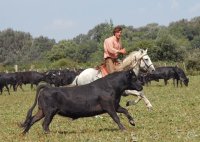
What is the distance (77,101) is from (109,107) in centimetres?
80

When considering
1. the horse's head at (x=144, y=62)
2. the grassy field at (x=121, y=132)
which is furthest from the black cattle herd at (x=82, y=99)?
the horse's head at (x=144, y=62)

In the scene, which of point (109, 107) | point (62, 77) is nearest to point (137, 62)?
point (109, 107)

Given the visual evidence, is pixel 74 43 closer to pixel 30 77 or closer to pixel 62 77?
pixel 30 77

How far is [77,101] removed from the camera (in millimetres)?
12453

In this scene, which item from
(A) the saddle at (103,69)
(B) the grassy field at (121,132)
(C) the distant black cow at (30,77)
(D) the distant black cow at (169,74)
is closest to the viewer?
(B) the grassy field at (121,132)

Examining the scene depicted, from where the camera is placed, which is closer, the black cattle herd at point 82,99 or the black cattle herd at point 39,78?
the black cattle herd at point 82,99

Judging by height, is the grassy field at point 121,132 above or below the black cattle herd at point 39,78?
above

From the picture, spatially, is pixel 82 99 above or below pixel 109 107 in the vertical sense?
above

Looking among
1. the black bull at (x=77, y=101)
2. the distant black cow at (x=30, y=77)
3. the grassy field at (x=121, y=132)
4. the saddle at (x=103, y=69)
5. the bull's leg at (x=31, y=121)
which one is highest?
the saddle at (x=103, y=69)

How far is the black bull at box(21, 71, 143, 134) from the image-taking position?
12.4 metres

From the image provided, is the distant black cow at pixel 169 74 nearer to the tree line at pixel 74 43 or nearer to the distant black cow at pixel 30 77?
the distant black cow at pixel 30 77

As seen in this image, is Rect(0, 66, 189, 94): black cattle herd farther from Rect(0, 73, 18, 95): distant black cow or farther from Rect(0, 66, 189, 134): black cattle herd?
Rect(0, 66, 189, 134): black cattle herd

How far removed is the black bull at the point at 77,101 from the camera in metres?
12.4

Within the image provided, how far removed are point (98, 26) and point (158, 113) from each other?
487ft
